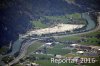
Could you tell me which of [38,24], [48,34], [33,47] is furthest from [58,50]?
[38,24]

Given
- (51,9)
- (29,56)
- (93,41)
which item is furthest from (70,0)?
(29,56)

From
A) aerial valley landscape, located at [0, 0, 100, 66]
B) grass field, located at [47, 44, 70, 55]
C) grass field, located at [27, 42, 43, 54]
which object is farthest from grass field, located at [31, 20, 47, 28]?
grass field, located at [47, 44, 70, 55]

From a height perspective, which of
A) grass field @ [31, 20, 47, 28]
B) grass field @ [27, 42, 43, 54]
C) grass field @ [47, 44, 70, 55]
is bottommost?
grass field @ [47, 44, 70, 55]

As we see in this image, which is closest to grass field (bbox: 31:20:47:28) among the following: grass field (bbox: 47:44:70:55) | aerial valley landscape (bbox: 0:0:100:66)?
aerial valley landscape (bbox: 0:0:100:66)

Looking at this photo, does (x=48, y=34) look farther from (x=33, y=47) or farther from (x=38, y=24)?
(x=33, y=47)

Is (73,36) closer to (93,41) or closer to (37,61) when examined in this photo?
(93,41)

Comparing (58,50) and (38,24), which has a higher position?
(38,24)

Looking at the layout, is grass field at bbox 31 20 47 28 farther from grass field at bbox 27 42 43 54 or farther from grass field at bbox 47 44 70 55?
grass field at bbox 47 44 70 55

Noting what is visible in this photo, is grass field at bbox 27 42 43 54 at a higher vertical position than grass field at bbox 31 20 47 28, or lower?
lower
